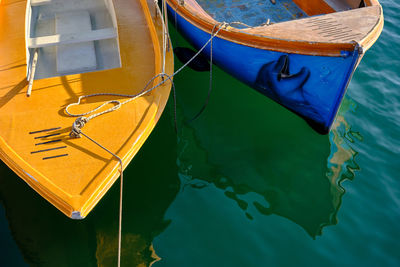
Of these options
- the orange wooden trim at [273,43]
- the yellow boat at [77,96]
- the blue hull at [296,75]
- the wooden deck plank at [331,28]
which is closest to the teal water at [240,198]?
the blue hull at [296,75]

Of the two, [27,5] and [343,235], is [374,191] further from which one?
[27,5]

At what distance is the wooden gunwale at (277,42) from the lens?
13.6 feet

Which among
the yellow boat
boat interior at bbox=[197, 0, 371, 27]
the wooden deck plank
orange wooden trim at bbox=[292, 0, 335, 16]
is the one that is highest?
the wooden deck plank

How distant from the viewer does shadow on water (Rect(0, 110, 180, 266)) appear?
400cm

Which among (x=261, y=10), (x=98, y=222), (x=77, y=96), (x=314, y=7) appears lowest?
(x=98, y=222)

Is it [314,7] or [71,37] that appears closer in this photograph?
[71,37]

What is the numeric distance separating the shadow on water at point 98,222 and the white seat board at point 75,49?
1.51 meters

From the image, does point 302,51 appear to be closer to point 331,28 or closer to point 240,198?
point 331,28

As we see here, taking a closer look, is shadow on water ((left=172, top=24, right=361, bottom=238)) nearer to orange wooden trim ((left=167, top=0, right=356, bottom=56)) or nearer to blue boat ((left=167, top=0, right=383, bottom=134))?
blue boat ((left=167, top=0, right=383, bottom=134))

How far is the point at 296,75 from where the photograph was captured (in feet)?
15.3

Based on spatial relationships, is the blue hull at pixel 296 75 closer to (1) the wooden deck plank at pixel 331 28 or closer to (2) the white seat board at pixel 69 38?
(1) the wooden deck plank at pixel 331 28

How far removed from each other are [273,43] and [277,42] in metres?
0.06

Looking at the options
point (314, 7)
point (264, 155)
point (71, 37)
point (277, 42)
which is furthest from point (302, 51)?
point (71, 37)

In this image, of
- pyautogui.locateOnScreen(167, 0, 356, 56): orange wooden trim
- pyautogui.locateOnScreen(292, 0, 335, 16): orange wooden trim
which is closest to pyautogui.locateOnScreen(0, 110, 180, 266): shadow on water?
pyautogui.locateOnScreen(167, 0, 356, 56): orange wooden trim
